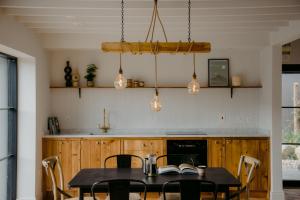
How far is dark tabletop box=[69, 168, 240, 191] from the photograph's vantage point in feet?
12.3

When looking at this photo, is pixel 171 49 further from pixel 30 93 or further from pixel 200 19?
pixel 30 93

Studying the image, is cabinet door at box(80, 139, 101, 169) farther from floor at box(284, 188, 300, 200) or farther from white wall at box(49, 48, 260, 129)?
floor at box(284, 188, 300, 200)

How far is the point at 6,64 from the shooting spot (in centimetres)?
544

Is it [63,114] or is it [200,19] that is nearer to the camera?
[200,19]

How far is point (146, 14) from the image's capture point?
480cm

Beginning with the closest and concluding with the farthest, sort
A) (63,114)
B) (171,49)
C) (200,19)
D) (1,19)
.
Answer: (171,49), (1,19), (200,19), (63,114)

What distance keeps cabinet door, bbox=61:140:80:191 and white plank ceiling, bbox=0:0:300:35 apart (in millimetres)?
1867

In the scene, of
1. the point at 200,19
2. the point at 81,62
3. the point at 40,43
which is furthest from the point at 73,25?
the point at 200,19

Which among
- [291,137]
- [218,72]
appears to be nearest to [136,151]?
[218,72]

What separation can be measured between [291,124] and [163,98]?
2.56 m

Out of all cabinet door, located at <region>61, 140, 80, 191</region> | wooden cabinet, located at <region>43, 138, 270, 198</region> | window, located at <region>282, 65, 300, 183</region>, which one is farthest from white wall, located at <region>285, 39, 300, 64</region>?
cabinet door, located at <region>61, 140, 80, 191</region>

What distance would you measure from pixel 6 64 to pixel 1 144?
1.17m

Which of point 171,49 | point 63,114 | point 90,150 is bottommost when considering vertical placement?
point 90,150

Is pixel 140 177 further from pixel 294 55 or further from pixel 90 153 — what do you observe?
pixel 294 55
